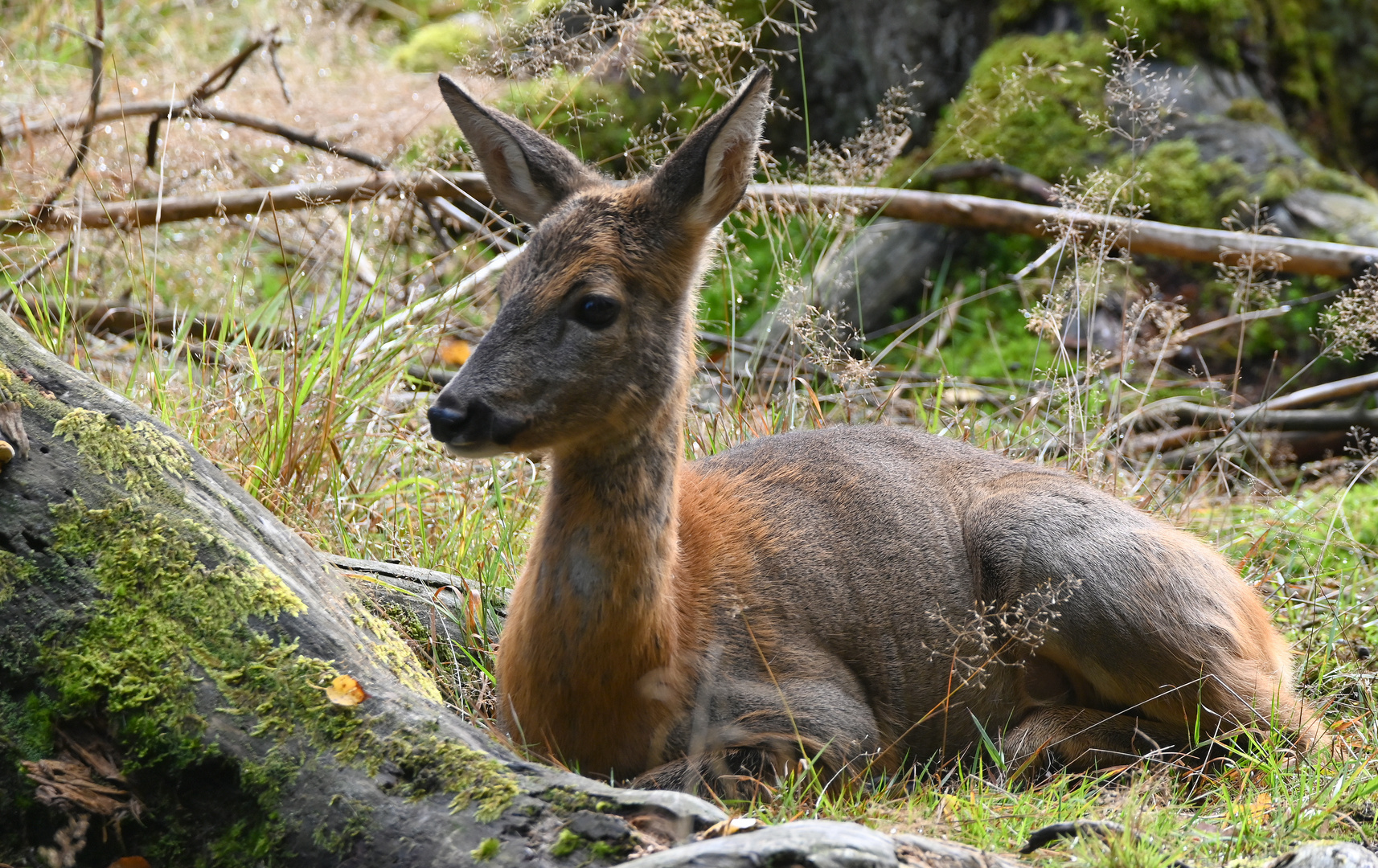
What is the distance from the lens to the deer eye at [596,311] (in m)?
3.28

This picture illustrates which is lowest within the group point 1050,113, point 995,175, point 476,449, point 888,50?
point 476,449

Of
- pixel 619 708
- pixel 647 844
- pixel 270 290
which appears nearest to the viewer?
pixel 647 844

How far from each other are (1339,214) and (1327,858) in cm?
566

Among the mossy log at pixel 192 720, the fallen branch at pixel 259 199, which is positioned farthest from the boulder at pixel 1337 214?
the mossy log at pixel 192 720

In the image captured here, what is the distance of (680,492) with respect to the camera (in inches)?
154

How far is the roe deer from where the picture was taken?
10.7 feet

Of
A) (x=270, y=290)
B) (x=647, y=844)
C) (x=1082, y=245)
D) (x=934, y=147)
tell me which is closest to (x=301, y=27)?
(x=270, y=290)

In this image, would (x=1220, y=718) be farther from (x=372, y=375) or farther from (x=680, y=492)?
(x=372, y=375)

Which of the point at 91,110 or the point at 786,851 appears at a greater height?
the point at 91,110

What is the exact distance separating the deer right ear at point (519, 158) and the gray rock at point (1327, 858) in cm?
255

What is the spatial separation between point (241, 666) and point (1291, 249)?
213 inches

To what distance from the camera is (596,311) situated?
3285 millimetres

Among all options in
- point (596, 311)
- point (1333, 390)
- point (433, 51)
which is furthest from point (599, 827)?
point (433, 51)

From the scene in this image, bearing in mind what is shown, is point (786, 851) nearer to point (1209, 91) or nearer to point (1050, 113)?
point (1050, 113)
